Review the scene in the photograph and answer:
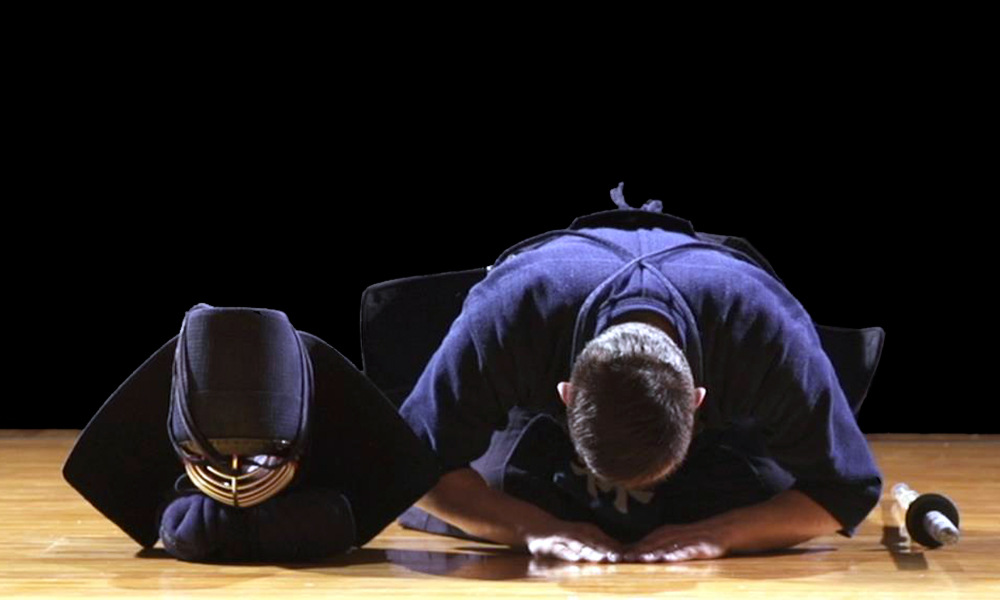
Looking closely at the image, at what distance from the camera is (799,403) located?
288 centimetres

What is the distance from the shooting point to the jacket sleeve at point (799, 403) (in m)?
2.88

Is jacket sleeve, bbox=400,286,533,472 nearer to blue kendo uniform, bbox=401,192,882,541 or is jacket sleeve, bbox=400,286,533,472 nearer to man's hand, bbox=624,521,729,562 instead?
blue kendo uniform, bbox=401,192,882,541

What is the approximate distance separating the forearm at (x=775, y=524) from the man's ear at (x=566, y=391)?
36cm

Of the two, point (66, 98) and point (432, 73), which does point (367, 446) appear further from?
point (66, 98)

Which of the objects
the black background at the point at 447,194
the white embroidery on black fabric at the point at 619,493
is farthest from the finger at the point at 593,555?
the black background at the point at 447,194

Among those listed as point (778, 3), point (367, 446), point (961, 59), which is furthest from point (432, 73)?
point (367, 446)

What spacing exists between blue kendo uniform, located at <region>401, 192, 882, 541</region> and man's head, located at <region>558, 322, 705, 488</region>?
0.17 metres

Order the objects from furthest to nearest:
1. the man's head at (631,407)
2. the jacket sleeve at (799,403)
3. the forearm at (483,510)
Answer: the forearm at (483,510)
the jacket sleeve at (799,403)
the man's head at (631,407)

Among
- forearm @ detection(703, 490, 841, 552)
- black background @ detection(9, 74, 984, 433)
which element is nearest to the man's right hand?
forearm @ detection(703, 490, 841, 552)

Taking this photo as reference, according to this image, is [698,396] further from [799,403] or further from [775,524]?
[775,524]

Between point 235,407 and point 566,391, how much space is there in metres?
0.49

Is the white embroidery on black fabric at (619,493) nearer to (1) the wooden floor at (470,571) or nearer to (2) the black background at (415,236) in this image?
(1) the wooden floor at (470,571)

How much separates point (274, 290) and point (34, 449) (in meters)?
0.71

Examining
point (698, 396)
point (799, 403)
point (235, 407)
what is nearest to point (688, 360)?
point (698, 396)
